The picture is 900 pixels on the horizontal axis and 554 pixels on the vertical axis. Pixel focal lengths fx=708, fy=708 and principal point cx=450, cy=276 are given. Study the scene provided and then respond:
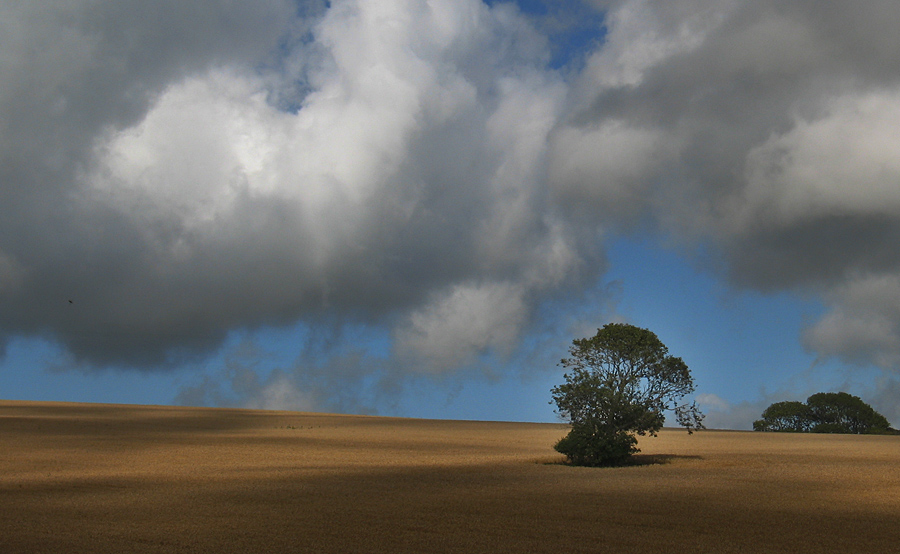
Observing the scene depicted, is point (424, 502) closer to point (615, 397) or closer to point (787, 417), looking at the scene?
point (615, 397)

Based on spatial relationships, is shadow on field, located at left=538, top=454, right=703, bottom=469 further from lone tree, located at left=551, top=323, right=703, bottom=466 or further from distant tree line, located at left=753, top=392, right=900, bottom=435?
distant tree line, located at left=753, top=392, right=900, bottom=435

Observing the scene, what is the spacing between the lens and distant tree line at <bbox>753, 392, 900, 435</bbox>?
86875 mm

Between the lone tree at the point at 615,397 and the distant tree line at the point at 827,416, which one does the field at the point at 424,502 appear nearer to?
the lone tree at the point at 615,397

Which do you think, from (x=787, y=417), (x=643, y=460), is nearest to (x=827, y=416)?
(x=787, y=417)

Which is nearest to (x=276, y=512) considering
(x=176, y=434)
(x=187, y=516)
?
(x=187, y=516)

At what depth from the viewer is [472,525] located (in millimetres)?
16328

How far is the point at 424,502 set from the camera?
768 inches

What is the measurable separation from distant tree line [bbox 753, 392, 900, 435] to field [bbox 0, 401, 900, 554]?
5745 cm

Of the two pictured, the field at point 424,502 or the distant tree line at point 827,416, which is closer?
the field at point 424,502

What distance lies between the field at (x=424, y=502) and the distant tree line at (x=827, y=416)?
5745 centimetres

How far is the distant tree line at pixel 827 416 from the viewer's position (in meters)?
86.9

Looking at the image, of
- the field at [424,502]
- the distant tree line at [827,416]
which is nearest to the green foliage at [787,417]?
the distant tree line at [827,416]

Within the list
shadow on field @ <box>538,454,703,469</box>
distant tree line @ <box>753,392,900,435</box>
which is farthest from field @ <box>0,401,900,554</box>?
distant tree line @ <box>753,392,900,435</box>

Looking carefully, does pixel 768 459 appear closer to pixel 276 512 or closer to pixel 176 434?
pixel 276 512
